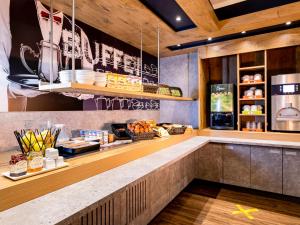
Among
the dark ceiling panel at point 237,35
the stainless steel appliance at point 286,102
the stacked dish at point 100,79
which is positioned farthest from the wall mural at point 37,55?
the stainless steel appliance at point 286,102

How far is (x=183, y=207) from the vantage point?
2.62m

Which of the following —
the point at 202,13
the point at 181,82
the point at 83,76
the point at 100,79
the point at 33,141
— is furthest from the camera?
the point at 181,82

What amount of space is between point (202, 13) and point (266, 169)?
2259 millimetres

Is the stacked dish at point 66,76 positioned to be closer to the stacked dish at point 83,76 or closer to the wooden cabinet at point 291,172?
the stacked dish at point 83,76

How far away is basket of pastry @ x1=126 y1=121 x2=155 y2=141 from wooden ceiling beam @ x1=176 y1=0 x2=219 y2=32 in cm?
140

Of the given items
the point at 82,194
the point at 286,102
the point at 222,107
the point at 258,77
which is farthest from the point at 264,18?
the point at 82,194

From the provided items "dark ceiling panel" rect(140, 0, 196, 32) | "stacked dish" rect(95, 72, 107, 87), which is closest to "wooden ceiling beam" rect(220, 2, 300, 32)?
"dark ceiling panel" rect(140, 0, 196, 32)

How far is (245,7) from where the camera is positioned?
2309mm

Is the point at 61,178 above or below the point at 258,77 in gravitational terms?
below

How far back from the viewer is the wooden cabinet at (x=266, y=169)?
104 inches

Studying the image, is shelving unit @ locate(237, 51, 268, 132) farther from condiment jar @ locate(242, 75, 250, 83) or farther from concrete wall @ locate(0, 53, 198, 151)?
concrete wall @ locate(0, 53, 198, 151)

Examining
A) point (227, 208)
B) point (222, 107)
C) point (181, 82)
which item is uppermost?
point (181, 82)

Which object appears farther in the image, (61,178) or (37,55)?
(37,55)

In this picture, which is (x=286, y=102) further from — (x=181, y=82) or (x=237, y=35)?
(x=181, y=82)
